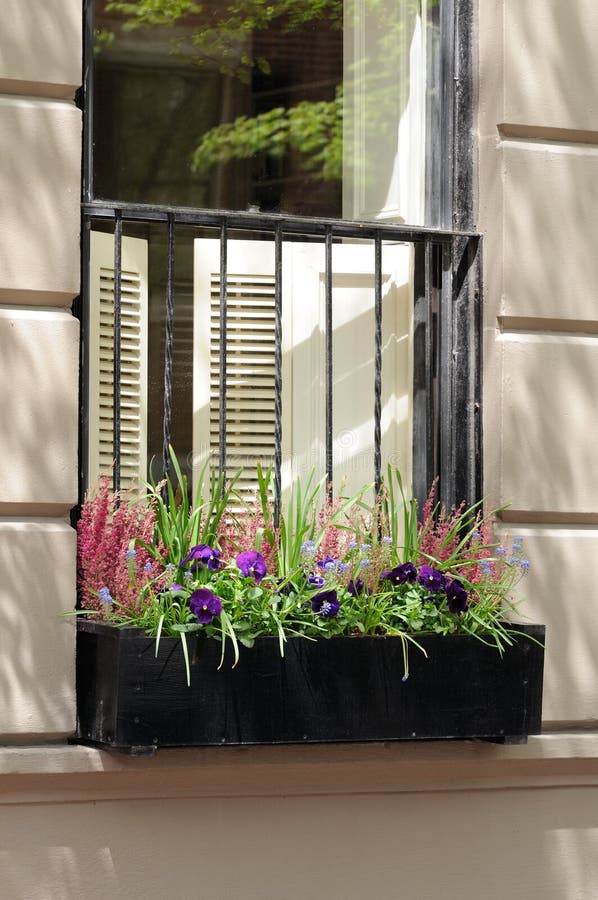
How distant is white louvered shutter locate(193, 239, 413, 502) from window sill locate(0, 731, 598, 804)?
109 cm

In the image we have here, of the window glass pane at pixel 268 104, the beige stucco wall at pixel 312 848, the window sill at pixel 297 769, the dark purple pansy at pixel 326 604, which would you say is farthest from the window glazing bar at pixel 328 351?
the beige stucco wall at pixel 312 848

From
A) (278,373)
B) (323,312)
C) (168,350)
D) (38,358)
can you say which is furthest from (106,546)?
(323,312)

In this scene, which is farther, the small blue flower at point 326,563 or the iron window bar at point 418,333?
the iron window bar at point 418,333

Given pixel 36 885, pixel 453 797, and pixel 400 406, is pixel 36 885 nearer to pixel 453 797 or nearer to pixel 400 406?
pixel 453 797

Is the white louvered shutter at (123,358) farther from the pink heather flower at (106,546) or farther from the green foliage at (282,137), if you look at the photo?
the green foliage at (282,137)

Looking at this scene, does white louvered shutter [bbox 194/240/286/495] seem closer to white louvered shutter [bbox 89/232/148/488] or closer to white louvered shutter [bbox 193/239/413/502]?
white louvered shutter [bbox 193/239/413/502]

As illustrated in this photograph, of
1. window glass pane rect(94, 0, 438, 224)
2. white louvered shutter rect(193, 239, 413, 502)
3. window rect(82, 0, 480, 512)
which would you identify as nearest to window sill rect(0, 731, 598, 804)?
window rect(82, 0, 480, 512)

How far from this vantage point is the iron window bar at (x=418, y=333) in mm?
4371

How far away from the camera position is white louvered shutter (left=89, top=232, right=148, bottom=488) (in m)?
4.59

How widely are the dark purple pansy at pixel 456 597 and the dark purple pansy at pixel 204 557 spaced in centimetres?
78

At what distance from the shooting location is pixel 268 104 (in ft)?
22.5

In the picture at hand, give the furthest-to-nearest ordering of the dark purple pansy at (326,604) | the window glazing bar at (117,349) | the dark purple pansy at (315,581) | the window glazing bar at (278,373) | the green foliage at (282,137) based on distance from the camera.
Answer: the green foliage at (282,137)
the window glazing bar at (278,373)
the window glazing bar at (117,349)
the dark purple pansy at (315,581)
the dark purple pansy at (326,604)

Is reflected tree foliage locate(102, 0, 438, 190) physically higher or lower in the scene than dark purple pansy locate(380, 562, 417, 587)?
higher

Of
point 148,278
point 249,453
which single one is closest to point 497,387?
point 249,453
